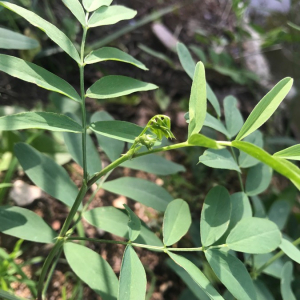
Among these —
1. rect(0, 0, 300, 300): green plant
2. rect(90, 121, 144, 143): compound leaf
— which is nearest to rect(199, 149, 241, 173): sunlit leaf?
rect(0, 0, 300, 300): green plant

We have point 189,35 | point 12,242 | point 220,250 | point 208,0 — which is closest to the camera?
point 220,250

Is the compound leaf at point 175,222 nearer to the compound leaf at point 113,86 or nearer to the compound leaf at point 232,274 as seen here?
the compound leaf at point 232,274

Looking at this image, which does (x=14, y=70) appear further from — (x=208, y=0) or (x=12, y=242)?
(x=208, y=0)

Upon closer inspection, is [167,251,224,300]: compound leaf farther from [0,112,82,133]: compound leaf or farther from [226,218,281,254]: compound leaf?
[0,112,82,133]: compound leaf

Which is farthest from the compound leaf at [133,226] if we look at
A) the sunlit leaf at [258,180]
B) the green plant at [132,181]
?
the sunlit leaf at [258,180]

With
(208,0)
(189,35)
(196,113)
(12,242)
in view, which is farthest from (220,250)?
(208,0)

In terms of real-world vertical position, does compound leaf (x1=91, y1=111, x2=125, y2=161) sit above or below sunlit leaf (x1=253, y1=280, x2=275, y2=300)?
above
